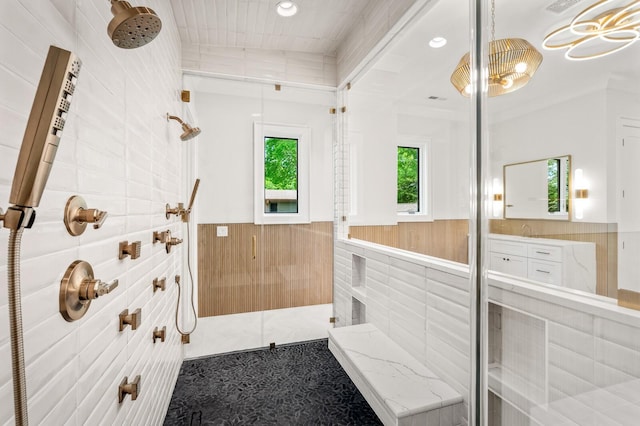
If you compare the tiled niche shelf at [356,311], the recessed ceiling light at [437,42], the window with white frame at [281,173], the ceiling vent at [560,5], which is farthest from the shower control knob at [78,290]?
the tiled niche shelf at [356,311]

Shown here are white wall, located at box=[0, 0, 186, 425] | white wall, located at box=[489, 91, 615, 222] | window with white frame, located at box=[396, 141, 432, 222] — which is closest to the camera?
white wall, located at box=[0, 0, 186, 425]

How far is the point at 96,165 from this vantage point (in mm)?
1006

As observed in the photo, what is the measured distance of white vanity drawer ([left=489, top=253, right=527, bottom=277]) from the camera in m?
1.17

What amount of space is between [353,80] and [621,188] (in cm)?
224

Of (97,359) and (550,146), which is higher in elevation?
(550,146)

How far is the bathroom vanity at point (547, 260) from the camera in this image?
3.14 feet

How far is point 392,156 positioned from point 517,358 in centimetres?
134

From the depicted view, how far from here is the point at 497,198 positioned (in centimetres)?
125

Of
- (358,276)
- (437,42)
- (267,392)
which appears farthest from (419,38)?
(267,392)

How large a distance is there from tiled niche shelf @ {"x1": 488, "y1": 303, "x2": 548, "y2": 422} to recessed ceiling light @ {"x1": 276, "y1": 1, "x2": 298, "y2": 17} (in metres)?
2.27

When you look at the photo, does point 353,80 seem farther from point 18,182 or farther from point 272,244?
point 18,182

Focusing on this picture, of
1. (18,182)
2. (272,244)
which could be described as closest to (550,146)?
(18,182)

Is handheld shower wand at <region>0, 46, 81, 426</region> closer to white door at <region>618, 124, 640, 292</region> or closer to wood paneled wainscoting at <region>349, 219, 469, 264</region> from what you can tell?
white door at <region>618, 124, 640, 292</region>

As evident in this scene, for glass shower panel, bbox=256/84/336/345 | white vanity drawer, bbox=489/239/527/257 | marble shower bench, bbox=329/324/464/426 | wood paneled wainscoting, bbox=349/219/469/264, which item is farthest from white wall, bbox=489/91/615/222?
glass shower panel, bbox=256/84/336/345
